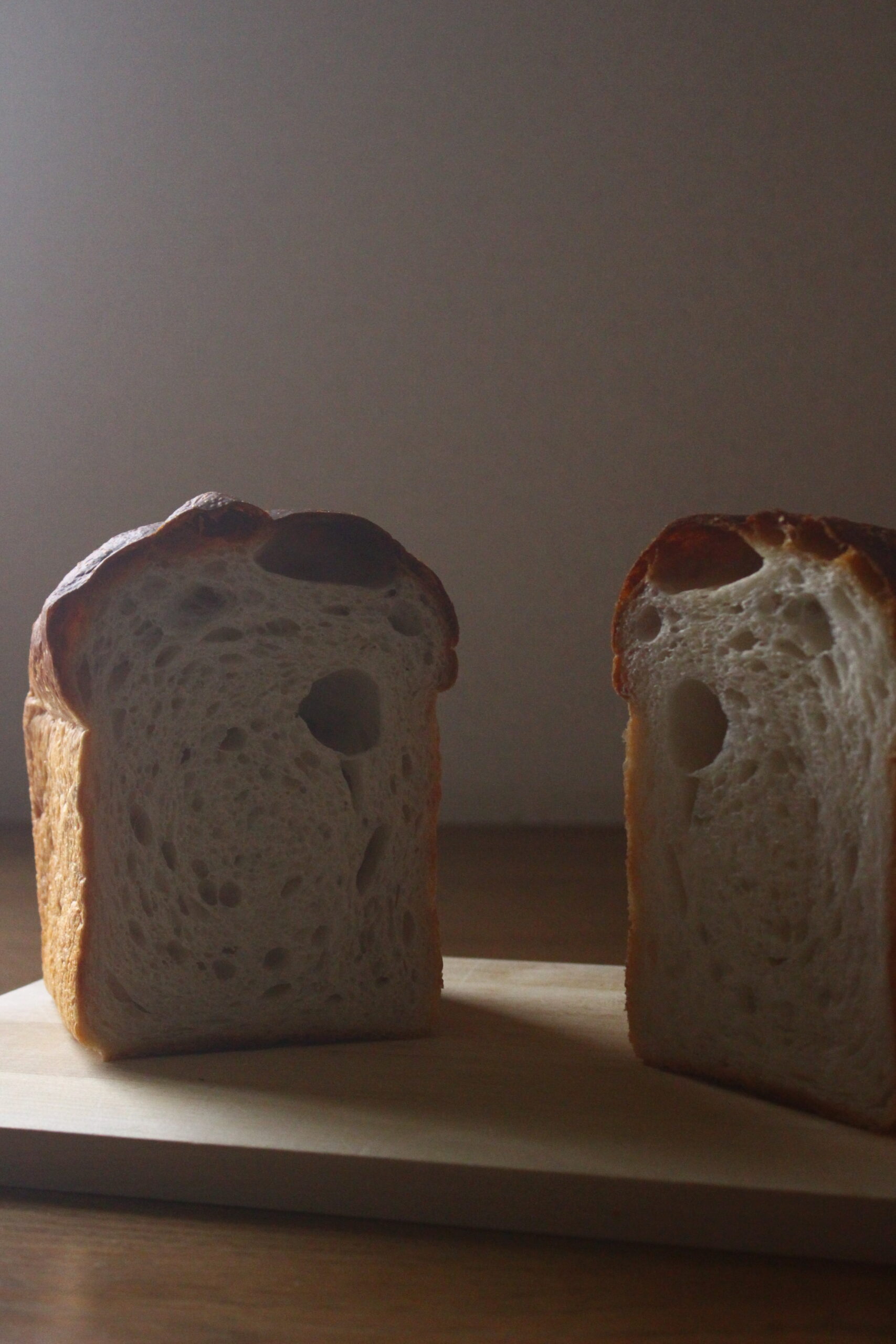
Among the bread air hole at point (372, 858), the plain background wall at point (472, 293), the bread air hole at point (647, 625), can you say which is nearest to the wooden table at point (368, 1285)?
the bread air hole at point (372, 858)

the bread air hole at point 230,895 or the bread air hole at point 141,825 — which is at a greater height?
the bread air hole at point 141,825

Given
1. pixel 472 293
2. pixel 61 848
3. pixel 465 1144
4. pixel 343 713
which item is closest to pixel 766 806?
pixel 465 1144

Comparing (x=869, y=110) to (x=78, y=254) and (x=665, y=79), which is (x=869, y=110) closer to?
(x=665, y=79)

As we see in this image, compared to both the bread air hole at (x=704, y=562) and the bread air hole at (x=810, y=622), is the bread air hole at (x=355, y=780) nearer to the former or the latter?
the bread air hole at (x=704, y=562)

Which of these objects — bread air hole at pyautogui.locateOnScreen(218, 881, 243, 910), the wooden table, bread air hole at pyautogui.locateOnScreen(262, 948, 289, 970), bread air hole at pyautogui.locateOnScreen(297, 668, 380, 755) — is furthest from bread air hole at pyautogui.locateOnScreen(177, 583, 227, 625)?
the wooden table

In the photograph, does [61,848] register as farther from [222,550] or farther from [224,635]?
[222,550]

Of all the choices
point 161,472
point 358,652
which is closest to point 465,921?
point 358,652

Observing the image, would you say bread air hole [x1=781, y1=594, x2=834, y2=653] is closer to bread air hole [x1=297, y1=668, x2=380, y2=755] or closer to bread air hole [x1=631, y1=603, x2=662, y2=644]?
bread air hole [x1=631, y1=603, x2=662, y2=644]
